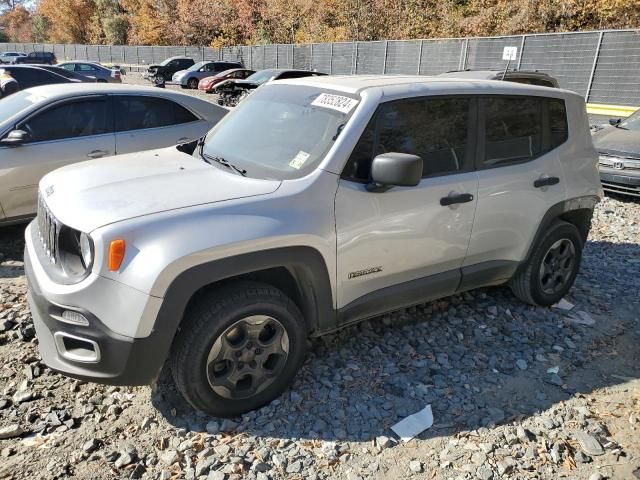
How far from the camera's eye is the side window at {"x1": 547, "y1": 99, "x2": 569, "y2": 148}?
3928mm

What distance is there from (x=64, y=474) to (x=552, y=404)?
9.05 ft

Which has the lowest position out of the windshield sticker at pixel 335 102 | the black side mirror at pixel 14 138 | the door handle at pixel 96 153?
the door handle at pixel 96 153

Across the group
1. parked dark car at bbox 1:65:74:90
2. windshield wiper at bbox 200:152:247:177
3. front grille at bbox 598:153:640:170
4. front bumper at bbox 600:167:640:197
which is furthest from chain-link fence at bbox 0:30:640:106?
windshield wiper at bbox 200:152:247:177

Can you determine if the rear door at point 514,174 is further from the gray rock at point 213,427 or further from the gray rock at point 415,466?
the gray rock at point 213,427

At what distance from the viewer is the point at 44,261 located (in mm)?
2775

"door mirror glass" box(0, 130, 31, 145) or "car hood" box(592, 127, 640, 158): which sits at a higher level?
"door mirror glass" box(0, 130, 31, 145)

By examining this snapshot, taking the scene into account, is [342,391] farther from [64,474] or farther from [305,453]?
[64,474]

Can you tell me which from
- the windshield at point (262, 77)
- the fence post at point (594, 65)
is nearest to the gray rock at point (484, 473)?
the fence post at point (594, 65)

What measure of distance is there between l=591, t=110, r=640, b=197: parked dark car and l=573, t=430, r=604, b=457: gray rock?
596cm

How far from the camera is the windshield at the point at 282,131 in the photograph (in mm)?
2967

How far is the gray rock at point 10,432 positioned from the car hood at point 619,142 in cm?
837

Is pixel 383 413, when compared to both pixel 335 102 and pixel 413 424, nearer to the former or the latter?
pixel 413 424

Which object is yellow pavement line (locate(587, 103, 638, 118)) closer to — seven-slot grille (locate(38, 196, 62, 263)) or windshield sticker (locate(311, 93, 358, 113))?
windshield sticker (locate(311, 93, 358, 113))

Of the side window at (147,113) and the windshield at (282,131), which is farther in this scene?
the side window at (147,113)
